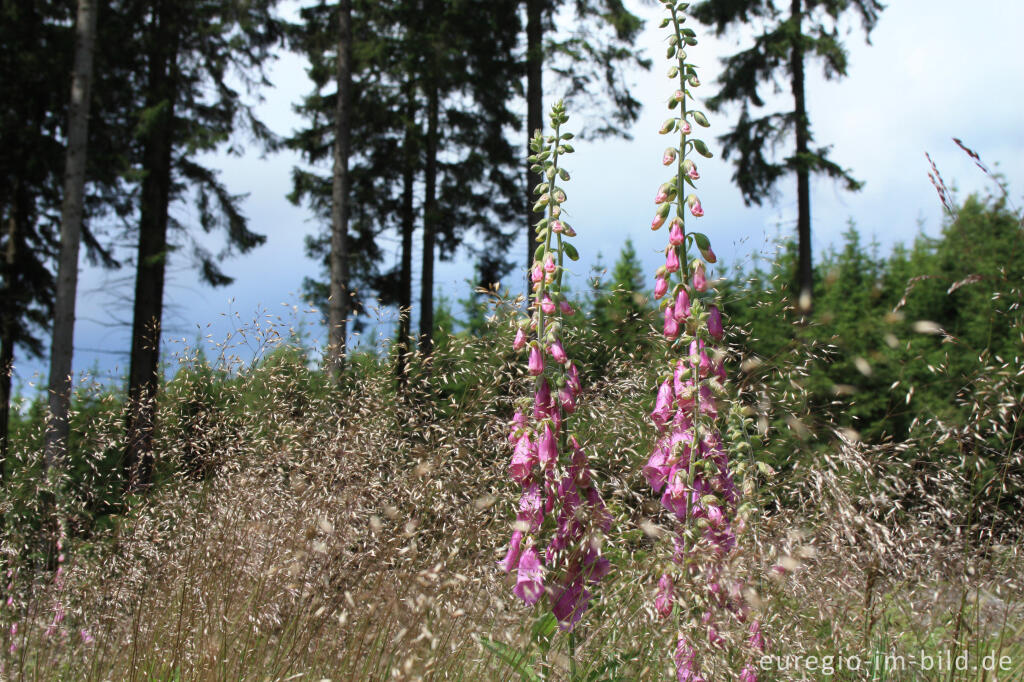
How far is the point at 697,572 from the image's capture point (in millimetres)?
2322

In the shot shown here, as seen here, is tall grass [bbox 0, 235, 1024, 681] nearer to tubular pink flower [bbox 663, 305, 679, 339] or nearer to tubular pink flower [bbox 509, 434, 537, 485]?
tubular pink flower [bbox 509, 434, 537, 485]

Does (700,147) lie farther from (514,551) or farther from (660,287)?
(514,551)

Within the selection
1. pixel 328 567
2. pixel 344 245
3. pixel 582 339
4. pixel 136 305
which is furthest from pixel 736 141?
pixel 328 567

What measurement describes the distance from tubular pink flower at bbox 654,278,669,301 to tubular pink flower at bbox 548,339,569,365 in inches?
22.5

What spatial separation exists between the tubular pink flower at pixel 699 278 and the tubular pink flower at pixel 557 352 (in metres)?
0.57

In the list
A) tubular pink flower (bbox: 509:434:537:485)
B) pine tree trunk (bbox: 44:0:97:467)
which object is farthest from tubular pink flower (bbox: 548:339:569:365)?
pine tree trunk (bbox: 44:0:97:467)

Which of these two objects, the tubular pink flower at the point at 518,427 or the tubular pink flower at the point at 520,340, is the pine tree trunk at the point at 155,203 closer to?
the tubular pink flower at the point at 520,340

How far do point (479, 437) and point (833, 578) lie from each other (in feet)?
4.67

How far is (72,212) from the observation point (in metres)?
9.41

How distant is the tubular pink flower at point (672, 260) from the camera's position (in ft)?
8.68

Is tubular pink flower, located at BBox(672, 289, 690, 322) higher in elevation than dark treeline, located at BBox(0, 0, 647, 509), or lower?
lower

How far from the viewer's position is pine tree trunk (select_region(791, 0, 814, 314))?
13453 millimetres

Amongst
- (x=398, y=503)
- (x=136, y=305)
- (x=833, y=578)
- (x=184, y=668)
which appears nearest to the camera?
(x=833, y=578)

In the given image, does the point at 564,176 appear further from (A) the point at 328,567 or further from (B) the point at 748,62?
(B) the point at 748,62
